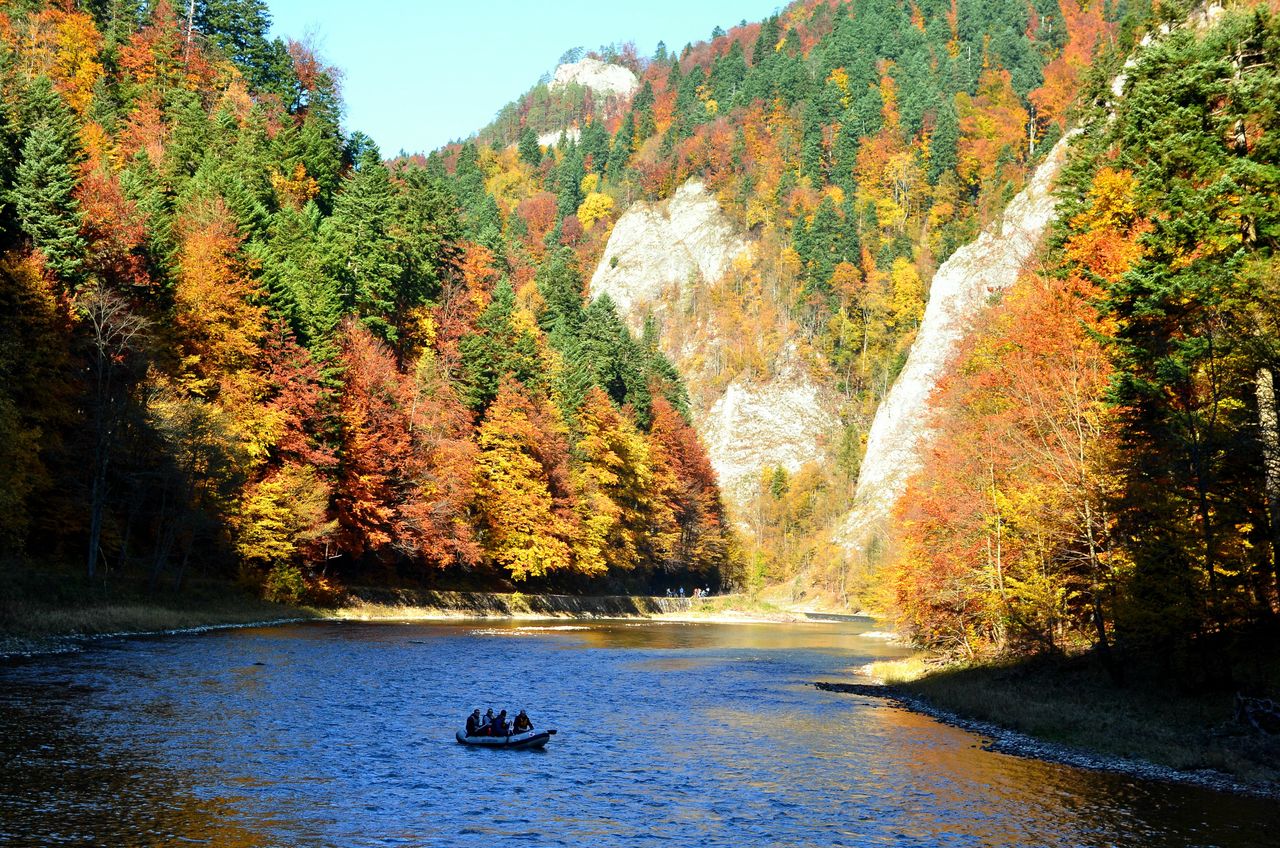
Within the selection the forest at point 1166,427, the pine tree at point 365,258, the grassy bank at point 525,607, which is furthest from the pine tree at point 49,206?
the forest at point 1166,427

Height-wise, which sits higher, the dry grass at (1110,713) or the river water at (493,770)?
the dry grass at (1110,713)

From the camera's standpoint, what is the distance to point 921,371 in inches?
5507

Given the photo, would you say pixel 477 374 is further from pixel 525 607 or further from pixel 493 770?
pixel 493 770

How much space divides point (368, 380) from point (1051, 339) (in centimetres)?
4885

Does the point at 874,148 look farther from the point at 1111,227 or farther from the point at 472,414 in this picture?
the point at 1111,227

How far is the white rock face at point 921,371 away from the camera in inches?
4985

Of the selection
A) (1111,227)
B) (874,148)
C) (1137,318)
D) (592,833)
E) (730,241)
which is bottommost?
(592,833)

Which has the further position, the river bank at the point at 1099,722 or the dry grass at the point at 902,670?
the dry grass at the point at 902,670

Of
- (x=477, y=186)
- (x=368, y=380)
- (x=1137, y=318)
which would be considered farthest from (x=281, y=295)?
(x=477, y=186)

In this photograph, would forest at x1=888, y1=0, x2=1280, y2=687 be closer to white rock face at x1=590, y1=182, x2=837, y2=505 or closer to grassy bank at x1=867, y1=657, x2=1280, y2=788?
grassy bank at x1=867, y1=657, x2=1280, y2=788

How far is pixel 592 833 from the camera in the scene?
65.2ft

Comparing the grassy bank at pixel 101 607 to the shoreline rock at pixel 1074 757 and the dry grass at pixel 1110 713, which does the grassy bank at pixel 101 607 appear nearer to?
the shoreline rock at pixel 1074 757

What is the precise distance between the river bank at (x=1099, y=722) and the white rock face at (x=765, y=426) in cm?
12418

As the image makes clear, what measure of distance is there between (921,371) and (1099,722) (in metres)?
114
